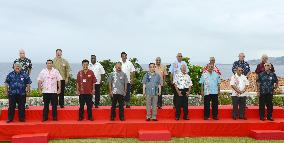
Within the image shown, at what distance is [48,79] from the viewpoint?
10742 millimetres

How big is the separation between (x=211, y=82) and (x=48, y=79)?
13.2 feet

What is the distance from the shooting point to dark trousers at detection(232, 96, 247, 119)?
11211mm

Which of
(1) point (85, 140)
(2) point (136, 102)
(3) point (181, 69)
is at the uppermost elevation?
(3) point (181, 69)

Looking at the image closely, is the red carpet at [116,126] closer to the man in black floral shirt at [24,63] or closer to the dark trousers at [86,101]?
the dark trousers at [86,101]

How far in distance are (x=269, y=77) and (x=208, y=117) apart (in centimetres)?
182

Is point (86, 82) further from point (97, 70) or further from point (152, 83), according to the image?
point (152, 83)

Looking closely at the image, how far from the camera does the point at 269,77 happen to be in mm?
10938

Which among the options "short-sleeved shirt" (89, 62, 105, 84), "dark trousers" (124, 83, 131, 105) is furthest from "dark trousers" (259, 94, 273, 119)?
"short-sleeved shirt" (89, 62, 105, 84)

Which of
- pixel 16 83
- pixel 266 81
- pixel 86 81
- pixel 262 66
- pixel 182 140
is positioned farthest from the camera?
pixel 262 66

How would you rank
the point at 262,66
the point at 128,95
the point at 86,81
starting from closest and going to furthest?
the point at 86,81 < the point at 262,66 < the point at 128,95

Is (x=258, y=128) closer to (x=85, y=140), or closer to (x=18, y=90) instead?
(x=85, y=140)

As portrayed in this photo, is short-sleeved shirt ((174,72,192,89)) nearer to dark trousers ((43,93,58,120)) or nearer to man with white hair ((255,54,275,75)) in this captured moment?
man with white hair ((255,54,275,75))

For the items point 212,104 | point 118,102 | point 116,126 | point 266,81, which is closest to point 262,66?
point 266,81

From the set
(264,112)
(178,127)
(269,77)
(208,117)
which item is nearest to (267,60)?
(269,77)
